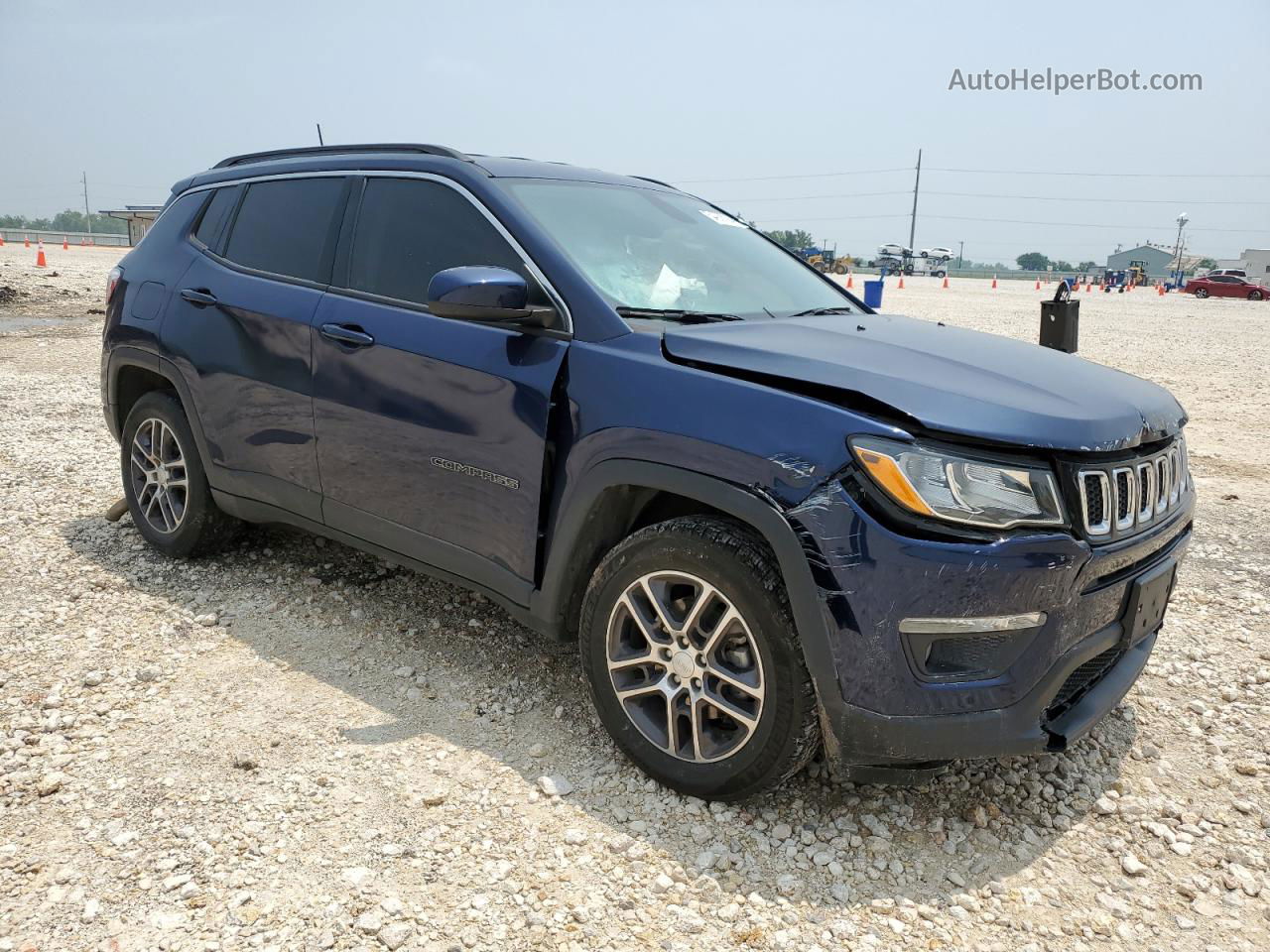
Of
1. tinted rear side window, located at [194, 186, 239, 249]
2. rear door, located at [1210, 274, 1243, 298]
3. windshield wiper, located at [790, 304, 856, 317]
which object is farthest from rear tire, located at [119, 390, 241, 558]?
rear door, located at [1210, 274, 1243, 298]

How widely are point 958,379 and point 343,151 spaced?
2736 millimetres

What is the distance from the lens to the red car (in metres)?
44.2

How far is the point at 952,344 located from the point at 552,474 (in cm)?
135

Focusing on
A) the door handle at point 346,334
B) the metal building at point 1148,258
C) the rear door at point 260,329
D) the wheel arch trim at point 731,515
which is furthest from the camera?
the metal building at point 1148,258

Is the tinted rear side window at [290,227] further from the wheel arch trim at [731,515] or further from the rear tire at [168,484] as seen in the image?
the wheel arch trim at [731,515]

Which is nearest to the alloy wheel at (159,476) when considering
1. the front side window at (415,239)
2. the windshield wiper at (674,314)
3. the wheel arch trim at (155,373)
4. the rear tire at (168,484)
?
the rear tire at (168,484)

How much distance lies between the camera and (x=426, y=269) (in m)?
3.49

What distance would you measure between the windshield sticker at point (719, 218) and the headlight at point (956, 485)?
1.94 meters

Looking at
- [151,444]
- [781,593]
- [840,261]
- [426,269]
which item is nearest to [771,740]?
[781,593]

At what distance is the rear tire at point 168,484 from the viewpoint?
14.6 ft

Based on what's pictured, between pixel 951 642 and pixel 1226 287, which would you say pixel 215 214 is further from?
pixel 1226 287

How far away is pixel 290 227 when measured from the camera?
13.3ft

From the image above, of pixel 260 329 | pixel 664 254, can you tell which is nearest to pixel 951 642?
pixel 664 254

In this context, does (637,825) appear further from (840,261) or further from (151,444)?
(840,261)
